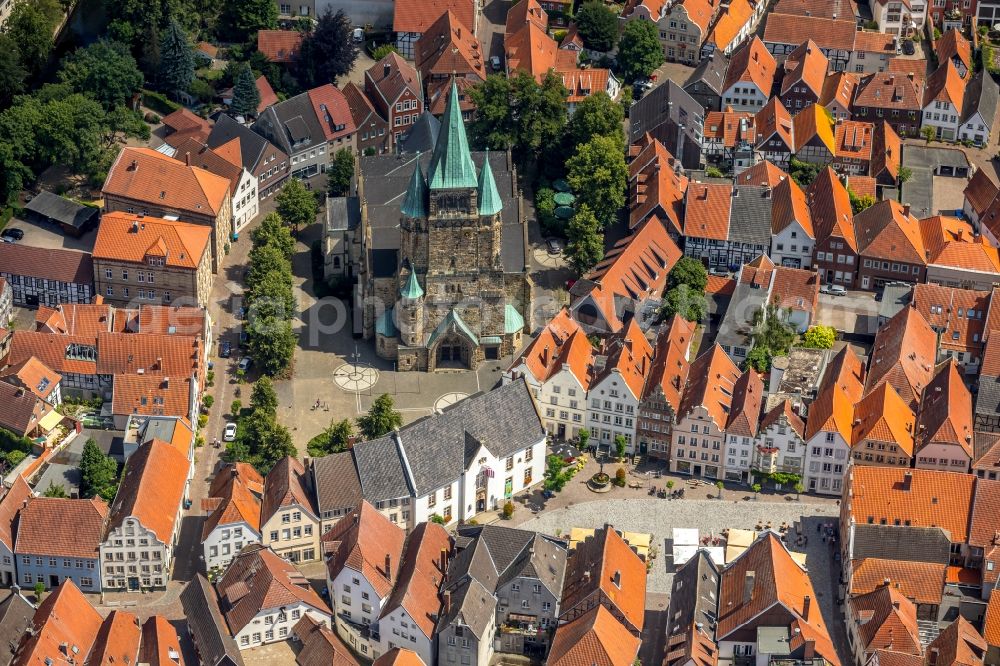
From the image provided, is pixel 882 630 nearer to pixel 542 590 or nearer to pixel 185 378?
pixel 542 590

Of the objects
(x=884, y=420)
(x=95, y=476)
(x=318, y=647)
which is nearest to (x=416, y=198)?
(x=95, y=476)

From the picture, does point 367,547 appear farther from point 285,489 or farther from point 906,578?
point 906,578

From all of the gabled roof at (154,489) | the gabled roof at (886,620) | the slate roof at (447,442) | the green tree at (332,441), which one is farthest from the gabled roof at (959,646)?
the gabled roof at (154,489)

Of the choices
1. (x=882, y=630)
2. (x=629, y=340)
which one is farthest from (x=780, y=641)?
(x=629, y=340)

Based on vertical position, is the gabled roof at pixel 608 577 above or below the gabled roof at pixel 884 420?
below

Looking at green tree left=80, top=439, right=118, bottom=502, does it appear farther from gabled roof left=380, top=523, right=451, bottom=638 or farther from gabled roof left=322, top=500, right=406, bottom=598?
gabled roof left=380, top=523, right=451, bottom=638

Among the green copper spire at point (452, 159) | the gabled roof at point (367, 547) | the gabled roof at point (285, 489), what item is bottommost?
the gabled roof at point (367, 547)

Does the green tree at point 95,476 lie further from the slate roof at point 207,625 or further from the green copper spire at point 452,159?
the green copper spire at point 452,159
